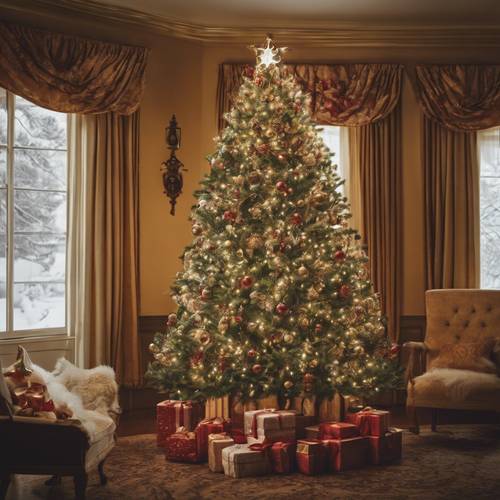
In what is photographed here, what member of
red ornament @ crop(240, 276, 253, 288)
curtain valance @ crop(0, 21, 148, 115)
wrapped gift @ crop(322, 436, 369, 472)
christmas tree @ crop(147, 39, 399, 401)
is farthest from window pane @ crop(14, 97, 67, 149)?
wrapped gift @ crop(322, 436, 369, 472)

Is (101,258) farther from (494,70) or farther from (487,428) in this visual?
(494,70)

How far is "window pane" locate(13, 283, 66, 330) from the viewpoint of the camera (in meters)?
6.20

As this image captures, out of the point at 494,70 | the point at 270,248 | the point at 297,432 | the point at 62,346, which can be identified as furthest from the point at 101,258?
the point at 494,70

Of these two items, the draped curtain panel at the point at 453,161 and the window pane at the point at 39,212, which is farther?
the draped curtain panel at the point at 453,161

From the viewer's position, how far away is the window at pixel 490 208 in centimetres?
729

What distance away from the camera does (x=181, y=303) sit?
17.9 ft

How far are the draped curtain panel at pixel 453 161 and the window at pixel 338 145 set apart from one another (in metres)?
0.74

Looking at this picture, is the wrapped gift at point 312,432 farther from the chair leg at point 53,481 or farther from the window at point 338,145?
the window at point 338,145

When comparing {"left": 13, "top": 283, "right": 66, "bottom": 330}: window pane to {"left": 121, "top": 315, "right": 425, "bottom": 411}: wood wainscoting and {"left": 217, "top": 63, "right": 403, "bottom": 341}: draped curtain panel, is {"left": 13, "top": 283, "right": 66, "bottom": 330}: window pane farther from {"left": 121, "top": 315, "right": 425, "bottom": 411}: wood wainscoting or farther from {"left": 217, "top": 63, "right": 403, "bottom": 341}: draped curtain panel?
{"left": 217, "top": 63, "right": 403, "bottom": 341}: draped curtain panel

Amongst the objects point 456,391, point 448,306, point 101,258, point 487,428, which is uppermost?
point 101,258

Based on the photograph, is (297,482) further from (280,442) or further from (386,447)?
(386,447)

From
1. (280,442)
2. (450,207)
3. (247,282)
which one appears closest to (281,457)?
(280,442)

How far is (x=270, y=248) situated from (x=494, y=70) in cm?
328

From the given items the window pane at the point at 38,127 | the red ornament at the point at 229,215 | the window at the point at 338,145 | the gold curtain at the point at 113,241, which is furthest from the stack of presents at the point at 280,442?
the window at the point at 338,145
